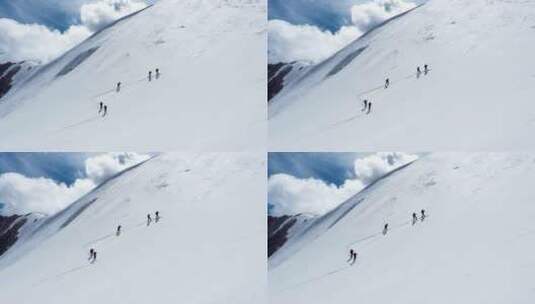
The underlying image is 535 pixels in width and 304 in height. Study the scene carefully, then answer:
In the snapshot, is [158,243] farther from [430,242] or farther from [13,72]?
[430,242]

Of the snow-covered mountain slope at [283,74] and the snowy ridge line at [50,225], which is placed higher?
the snow-covered mountain slope at [283,74]

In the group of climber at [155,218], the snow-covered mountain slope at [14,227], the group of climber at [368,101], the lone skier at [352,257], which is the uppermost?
the group of climber at [368,101]

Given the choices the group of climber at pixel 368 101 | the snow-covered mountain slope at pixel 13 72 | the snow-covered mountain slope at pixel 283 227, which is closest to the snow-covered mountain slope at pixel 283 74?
the group of climber at pixel 368 101

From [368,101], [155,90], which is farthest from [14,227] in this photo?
[368,101]

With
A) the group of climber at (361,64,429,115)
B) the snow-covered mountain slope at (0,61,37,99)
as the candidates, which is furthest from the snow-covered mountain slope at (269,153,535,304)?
the snow-covered mountain slope at (0,61,37,99)

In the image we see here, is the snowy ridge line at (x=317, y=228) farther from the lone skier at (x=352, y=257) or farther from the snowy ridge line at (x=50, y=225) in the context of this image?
the snowy ridge line at (x=50, y=225)

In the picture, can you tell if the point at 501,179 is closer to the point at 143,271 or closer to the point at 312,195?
the point at 312,195

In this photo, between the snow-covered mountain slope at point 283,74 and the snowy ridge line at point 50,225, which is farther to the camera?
the snow-covered mountain slope at point 283,74
